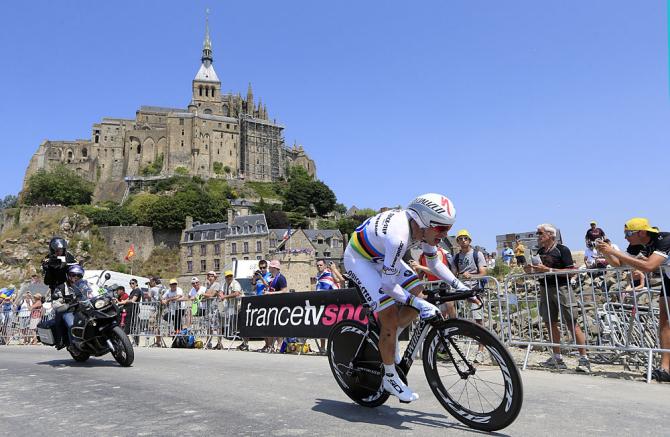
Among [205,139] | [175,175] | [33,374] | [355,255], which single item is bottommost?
[33,374]

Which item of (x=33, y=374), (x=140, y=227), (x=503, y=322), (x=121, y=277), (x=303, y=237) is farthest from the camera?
(x=140, y=227)

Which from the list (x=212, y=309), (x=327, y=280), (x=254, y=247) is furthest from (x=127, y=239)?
(x=327, y=280)

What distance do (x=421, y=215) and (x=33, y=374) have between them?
6.21 m

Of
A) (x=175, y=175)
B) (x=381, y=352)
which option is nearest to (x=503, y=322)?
(x=381, y=352)

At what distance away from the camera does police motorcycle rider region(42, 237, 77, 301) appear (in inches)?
331

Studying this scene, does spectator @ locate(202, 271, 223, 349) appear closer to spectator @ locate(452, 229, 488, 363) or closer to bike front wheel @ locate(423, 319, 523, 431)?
spectator @ locate(452, 229, 488, 363)

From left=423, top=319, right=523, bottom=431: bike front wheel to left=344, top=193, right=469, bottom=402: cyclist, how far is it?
9.6 inches

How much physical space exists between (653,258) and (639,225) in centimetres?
51

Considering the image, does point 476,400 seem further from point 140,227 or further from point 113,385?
point 140,227

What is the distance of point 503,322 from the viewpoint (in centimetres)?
845

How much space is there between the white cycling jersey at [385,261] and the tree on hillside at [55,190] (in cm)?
11014

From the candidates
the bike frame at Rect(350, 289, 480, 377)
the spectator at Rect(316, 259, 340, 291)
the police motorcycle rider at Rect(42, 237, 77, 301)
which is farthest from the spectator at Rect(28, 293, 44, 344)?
the bike frame at Rect(350, 289, 480, 377)

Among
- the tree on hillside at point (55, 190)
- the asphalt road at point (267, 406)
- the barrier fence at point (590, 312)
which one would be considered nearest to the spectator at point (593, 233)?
the barrier fence at point (590, 312)

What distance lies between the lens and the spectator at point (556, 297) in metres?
7.37
